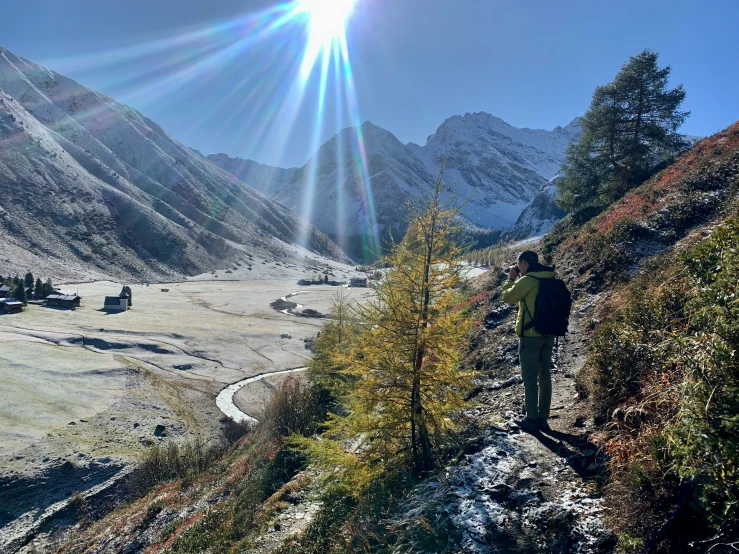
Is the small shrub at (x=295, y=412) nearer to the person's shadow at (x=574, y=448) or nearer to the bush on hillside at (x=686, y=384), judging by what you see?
the person's shadow at (x=574, y=448)

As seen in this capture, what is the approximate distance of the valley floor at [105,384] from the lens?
62.1 feet

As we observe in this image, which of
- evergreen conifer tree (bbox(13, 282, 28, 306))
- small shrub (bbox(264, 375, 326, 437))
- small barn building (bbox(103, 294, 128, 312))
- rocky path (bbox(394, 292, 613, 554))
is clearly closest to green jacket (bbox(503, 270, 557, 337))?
rocky path (bbox(394, 292, 613, 554))

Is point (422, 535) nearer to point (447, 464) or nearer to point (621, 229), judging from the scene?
point (447, 464)

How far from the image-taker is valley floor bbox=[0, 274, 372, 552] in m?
18.9

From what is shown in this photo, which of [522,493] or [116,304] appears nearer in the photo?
[522,493]

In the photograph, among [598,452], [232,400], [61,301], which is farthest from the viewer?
[61,301]

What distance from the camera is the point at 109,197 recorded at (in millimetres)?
119312

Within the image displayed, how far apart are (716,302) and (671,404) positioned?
1.52m

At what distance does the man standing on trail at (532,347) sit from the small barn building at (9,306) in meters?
61.7

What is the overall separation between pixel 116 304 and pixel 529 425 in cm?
6488

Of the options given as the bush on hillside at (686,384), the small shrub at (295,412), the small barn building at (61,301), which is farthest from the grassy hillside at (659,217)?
the small barn building at (61,301)

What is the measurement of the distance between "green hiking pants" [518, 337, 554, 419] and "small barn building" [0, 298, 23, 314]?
61.9 meters

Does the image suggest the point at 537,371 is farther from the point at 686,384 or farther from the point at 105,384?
the point at 105,384

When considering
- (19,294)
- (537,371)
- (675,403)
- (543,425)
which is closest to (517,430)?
(543,425)
